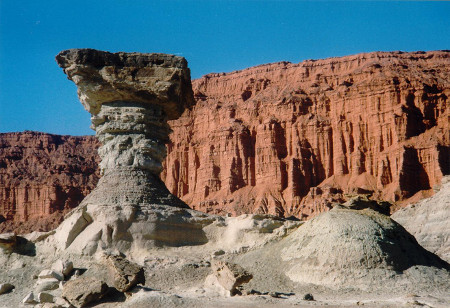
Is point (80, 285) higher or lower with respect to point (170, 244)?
lower

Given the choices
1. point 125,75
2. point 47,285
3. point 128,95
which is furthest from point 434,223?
point 47,285

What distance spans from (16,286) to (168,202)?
21.7 feet

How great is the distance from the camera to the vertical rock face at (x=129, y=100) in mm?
27078

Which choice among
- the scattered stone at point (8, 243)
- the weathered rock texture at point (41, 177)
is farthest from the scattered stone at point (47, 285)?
the weathered rock texture at point (41, 177)

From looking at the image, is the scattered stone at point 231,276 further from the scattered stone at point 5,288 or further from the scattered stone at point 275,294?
the scattered stone at point 5,288

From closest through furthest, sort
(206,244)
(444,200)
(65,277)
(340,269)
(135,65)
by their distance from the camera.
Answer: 1. (340,269)
2. (65,277)
3. (206,244)
4. (135,65)
5. (444,200)

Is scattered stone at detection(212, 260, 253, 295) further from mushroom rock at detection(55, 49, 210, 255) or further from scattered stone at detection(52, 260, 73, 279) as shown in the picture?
scattered stone at detection(52, 260, 73, 279)

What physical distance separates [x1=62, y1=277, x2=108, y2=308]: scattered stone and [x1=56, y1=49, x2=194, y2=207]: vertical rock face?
7.04 meters

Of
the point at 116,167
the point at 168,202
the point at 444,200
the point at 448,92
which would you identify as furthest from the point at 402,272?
the point at 448,92

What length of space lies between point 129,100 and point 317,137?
7806 cm

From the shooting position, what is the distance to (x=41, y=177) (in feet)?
391

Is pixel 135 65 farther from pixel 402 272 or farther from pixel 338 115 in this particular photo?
pixel 338 115

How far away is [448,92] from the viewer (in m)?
98.1

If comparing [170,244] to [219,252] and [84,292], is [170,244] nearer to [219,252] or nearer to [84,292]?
[219,252]
